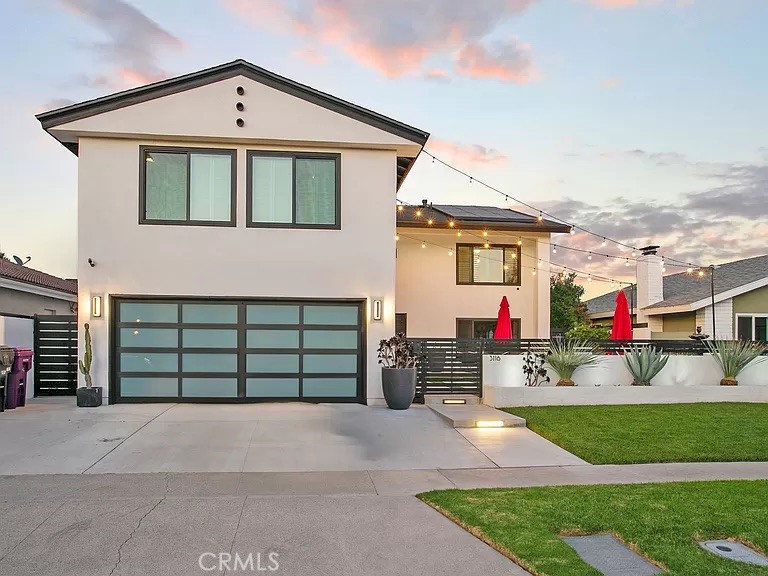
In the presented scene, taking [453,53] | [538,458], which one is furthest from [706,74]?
[538,458]

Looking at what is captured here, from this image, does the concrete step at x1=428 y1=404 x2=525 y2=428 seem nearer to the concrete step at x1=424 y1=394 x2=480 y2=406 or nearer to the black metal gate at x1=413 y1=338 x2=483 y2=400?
the concrete step at x1=424 y1=394 x2=480 y2=406

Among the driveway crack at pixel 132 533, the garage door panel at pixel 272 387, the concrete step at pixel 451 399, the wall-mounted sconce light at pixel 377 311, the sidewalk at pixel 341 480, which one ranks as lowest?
the sidewalk at pixel 341 480

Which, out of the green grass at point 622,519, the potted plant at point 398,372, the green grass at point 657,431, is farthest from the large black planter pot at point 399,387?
the green grass at point 622,519

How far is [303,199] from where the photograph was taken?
12070 mm

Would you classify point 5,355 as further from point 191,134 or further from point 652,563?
point 652,563

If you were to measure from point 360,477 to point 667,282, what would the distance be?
20331 mm

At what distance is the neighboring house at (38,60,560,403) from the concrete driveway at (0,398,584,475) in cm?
104

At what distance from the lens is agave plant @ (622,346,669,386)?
12062 mm

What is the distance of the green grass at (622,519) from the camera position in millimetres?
4246

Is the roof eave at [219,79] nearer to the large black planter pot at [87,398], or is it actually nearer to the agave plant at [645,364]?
the large black planter pot at [87,398]

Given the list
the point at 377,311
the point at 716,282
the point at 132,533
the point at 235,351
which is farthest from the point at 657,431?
the point at 716,282

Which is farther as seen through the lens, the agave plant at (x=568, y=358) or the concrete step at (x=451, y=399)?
the agave plant at (x=568, y=358)

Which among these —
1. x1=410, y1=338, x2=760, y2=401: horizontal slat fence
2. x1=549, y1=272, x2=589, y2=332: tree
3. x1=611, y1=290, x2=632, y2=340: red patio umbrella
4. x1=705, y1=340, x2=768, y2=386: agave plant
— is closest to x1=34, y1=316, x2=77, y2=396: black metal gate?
x1=410, y1=338, x2=760, y2=401: horizontal slat fence

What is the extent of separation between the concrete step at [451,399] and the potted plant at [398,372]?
0.42 meters
